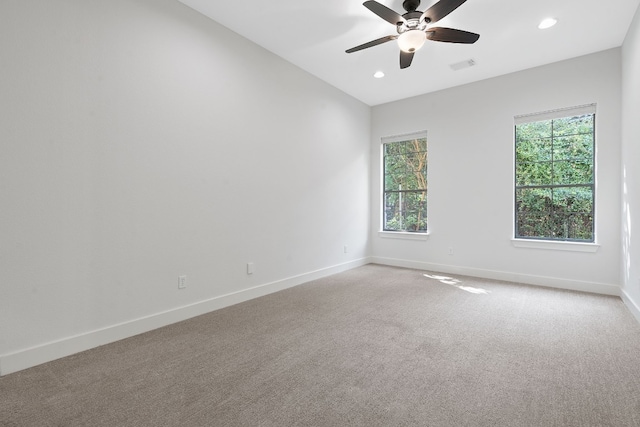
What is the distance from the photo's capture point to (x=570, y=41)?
11.8 ft

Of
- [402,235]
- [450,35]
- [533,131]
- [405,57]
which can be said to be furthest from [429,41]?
[402,235]

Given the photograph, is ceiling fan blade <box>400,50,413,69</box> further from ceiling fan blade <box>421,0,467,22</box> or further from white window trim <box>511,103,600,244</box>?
white window trim <box>511,103,600,244</box>

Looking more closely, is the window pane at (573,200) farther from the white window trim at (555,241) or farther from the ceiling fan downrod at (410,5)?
the ceiling fan downrod at (410,5)

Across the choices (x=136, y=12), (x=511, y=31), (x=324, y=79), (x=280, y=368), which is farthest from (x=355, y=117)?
(x=280, y=368)

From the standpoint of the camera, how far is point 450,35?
2861 millimetres

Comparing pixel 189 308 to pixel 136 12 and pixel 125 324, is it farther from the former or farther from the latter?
pixel 136 12

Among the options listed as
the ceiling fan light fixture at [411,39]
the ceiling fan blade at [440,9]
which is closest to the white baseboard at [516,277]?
the ceiling fan light fixture at [411,39]

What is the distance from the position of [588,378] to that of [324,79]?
14.3ft

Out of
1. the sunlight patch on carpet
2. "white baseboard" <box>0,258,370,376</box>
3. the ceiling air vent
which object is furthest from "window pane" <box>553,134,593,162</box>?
"white baseboard" <box>0,258,370,376</box>

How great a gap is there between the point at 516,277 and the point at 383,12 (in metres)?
3.81

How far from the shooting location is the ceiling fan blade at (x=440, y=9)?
2.46 metres

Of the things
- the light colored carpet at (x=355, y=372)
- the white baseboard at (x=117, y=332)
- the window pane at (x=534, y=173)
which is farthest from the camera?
the window pane at (x=534, y=173)

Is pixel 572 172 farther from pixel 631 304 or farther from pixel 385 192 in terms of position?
pixel 385 192

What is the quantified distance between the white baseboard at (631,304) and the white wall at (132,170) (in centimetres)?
352
